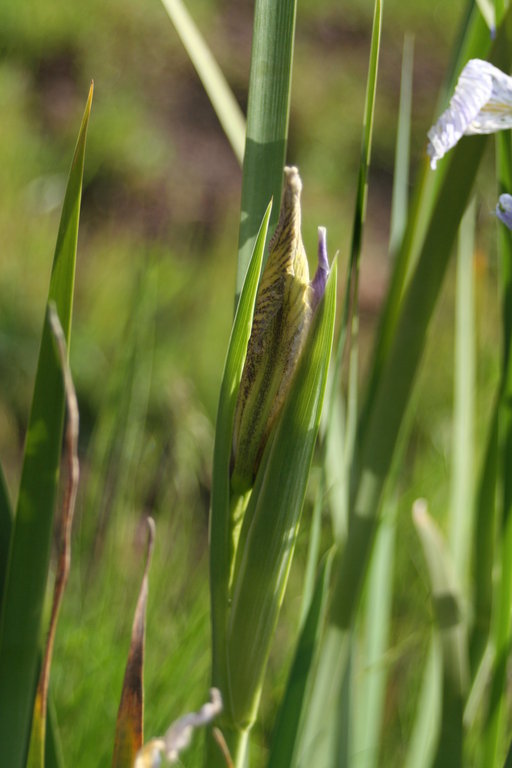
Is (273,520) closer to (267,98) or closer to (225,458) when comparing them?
(225,458)

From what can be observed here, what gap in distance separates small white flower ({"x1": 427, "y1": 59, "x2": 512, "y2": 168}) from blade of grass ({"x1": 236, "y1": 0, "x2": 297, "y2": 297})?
0.25 ft

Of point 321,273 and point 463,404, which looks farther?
point 463,404

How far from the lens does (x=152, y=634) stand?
2.76ft

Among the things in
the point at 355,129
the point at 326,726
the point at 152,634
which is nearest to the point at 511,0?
the point at 326,726

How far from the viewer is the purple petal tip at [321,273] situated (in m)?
0.31

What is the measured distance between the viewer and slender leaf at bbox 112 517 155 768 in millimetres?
320

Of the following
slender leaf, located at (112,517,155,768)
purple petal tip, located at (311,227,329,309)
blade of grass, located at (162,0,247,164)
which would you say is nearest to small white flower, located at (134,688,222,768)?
slender leaf, located at (112,517,155,768)

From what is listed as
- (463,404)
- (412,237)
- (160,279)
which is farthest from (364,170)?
(160,279)

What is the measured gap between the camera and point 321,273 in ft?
1.02

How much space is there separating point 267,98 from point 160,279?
1.35 meters

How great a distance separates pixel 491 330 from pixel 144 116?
1.06 meters

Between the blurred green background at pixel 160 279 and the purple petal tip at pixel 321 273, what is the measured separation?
0.33 metres

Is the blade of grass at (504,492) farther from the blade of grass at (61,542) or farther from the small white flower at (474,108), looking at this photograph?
the blade of grass at (61,542)

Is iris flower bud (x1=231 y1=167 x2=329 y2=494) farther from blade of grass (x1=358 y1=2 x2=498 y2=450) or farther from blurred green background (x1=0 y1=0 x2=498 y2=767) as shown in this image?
blurred green background (x1=0 y1=0 x2=498 y2=767)
